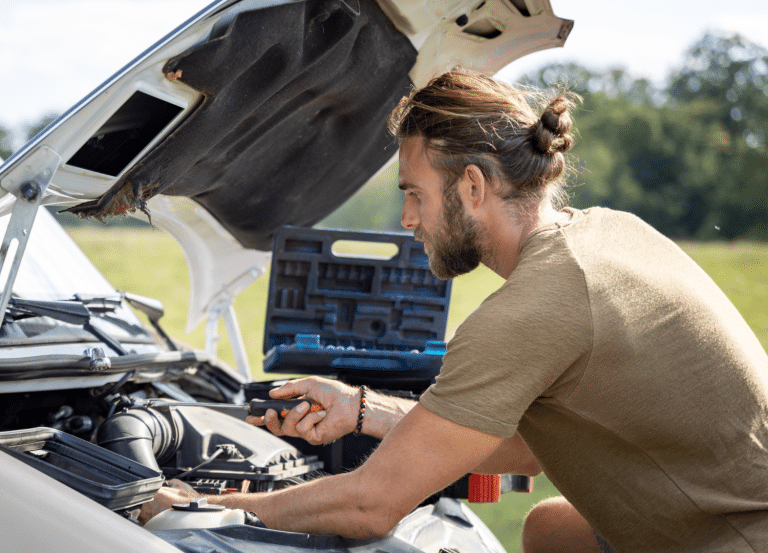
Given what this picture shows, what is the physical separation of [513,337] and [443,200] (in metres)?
0.52

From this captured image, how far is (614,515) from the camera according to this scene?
61.4 inches

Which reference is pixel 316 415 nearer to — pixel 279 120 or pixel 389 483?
pixel 389 483

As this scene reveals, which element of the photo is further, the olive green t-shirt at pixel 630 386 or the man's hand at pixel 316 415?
the man's hand at pixel 316 415

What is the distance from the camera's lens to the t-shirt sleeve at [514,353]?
1378 millimetres

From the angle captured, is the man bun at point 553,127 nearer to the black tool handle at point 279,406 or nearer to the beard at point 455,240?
the beard at point 455,240

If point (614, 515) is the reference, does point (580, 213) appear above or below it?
above

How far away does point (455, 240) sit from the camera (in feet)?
5.89

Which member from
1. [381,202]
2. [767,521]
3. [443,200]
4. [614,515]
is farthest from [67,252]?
[381,202]

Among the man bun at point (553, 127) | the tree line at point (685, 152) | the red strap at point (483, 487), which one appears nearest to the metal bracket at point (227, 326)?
the red strap at point (483, 487)

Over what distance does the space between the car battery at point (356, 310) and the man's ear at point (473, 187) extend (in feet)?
2.72

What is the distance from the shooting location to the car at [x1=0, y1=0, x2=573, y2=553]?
142 centimetres

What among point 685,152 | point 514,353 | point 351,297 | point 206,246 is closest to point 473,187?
point 514,353

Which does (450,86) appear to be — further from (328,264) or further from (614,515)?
(614,515)

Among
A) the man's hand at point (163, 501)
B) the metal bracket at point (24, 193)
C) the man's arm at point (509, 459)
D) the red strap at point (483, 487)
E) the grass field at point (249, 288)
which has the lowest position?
the man's hand at point (163, 501)
